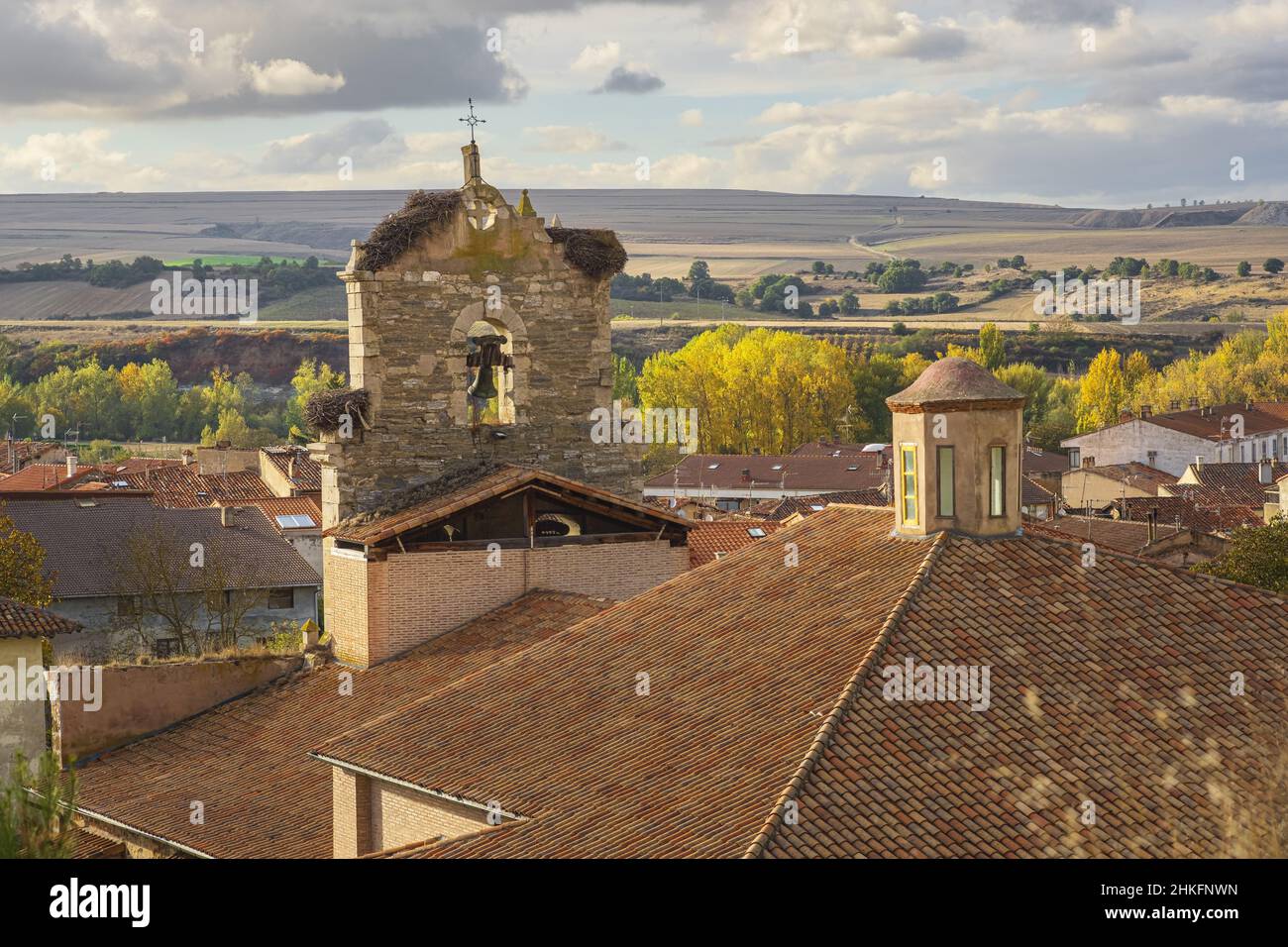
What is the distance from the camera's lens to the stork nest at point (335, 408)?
21.0 m

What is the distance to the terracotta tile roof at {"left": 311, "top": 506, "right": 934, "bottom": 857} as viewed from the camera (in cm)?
1180

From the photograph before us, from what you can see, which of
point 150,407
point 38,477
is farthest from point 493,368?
point 150,407

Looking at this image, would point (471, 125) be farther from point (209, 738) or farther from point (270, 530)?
point (270, 530)

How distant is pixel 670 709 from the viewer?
13.5 metres

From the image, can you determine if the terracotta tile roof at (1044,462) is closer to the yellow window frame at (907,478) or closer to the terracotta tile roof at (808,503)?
the terracotta tile roof at (808,503)

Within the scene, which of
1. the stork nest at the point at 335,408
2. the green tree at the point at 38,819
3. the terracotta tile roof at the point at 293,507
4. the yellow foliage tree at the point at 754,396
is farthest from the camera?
the yellow foliage tree at the point at 754,396

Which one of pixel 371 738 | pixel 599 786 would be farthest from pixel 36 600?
pixel 599 786

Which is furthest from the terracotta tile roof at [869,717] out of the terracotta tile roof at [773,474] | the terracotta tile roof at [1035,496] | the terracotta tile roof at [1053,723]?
the terracotta tile roof at [773,474]

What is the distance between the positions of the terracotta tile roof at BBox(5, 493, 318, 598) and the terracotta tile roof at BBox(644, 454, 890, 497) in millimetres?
33549

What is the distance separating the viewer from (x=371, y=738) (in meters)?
15.2

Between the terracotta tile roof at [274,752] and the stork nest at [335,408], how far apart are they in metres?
2.58

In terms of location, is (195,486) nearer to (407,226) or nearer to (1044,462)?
(1044,462)
